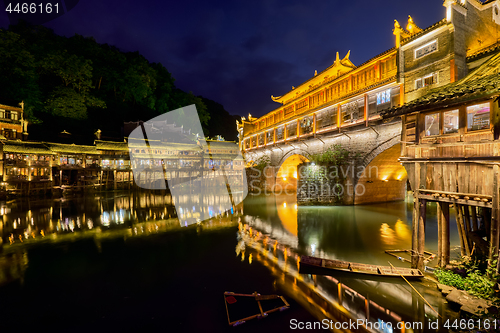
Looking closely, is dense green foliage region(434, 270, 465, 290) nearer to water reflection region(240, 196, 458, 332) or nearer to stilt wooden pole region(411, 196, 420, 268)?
water reflection region(240, 196, 458, 332)

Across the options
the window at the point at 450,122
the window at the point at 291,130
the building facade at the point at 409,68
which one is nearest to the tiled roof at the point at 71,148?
the window at the point at 291,130

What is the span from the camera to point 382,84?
1634 centimetres

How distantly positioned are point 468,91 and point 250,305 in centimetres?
789

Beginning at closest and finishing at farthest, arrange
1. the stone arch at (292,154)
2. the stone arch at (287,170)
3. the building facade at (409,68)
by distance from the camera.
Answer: the building facade at (409,68)
the stone arch at (292,154)
the stone arch at (287,170)

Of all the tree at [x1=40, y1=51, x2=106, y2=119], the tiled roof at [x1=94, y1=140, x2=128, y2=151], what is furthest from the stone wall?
the tree at [x1=40, y1=51, x2=106, y2=119]

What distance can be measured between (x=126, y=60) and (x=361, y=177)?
5278cm

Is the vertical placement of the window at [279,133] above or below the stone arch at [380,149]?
above

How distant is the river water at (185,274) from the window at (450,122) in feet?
15.5

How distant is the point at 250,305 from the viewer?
19.6ft

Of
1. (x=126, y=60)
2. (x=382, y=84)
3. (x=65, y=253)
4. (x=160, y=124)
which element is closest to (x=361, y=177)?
(x=382, y=84)

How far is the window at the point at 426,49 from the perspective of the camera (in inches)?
545

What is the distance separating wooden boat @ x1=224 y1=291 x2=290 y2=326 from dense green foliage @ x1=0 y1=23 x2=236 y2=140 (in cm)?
3878

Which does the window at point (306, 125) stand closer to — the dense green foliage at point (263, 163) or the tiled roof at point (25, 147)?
the dense green foliage at point (263, 163)

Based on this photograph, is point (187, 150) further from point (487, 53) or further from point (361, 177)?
point (487, 53)
